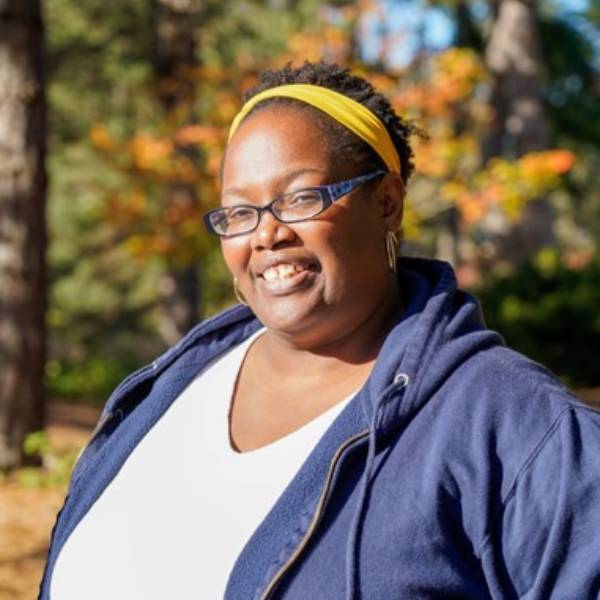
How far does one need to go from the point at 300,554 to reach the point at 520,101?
13.2m

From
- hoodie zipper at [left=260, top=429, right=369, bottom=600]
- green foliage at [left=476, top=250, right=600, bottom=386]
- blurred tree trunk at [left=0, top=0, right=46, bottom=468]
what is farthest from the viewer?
green foliage at [left=476, top=250, right=600, bottom=386]

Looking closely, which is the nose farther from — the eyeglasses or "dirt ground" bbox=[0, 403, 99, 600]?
"dirt ground" bbox=[0, 403, 99, 600]

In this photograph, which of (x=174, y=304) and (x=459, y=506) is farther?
(x=174, y=304)

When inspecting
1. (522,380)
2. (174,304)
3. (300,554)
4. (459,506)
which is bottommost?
(174,304)

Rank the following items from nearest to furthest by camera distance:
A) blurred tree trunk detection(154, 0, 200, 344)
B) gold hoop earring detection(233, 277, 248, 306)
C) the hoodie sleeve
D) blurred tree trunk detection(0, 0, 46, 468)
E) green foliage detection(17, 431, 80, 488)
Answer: the hoodie sleeve
gold hoop earring detection(233, 277, 248, 306)
green foliage detection(17, 431, 80, 488)
blurred tree trunk detection(0, 0, 46, 468)
blurred tree trunk detection(154, 0, 200, 344)

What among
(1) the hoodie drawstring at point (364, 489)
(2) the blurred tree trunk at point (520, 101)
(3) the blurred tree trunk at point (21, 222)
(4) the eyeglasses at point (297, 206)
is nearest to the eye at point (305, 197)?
(4) the eyeglasses at point (297, 206)

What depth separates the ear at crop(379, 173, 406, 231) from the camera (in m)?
2.06

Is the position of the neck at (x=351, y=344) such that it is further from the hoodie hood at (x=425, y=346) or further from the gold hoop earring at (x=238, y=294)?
the gold hoop earring at (x=238, y=294)

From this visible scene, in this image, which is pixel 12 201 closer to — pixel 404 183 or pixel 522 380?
pixel 404 183

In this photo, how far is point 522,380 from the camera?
5.66 feet

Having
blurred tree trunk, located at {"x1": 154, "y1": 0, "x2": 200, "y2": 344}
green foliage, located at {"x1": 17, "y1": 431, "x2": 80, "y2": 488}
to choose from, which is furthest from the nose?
blurred tree trunk, located at {"x1": 154, "y1": 0, "x2": 200, "y2": 344}

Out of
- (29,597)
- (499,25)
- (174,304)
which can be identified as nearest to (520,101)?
(499,25)

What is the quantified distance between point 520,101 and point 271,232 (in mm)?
12780

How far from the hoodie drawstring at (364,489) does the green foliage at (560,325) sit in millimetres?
9980
